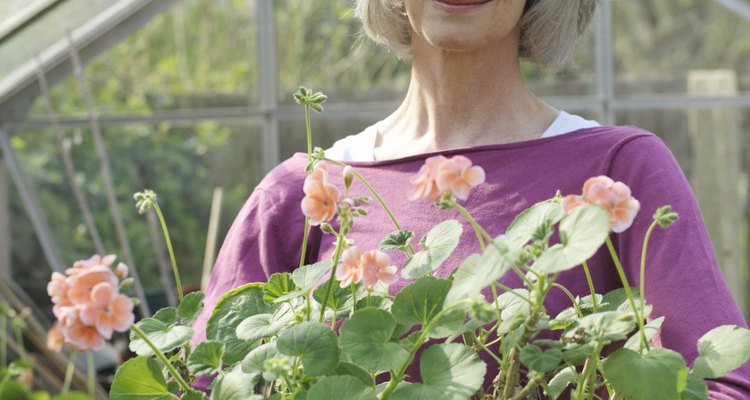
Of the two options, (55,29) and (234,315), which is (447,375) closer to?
(234,315)

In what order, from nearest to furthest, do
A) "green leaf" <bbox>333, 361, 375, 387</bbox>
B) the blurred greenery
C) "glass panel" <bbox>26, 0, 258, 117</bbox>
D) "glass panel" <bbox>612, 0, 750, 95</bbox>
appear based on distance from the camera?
1. "green leaf" <bbox>333, 361, 375, 387</bbox>
2. the blurred greenery
3. "glass panel" <bbox>26, 0, 258, 117</bbox>
4. "glass panel" <bbox>612, 0, 750, 95</bbox>

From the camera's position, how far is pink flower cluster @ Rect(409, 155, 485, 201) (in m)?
0.64

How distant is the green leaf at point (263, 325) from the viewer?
731mm

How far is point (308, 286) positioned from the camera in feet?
2.35

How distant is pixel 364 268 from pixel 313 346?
0.06 metres

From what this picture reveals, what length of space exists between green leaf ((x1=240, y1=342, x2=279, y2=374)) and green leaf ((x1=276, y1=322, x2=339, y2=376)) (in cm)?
4

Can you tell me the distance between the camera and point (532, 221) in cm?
65

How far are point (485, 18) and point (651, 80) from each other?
526 cm

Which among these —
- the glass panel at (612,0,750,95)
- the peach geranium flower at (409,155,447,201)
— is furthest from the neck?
the glass panel at (612,0,750,95)

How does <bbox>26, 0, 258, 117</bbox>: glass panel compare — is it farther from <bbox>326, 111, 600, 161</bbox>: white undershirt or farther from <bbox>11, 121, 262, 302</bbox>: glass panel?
<bbox>326, 111, 600, 161</bbox>: white undershirt

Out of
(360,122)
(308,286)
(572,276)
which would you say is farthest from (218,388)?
(360,122)

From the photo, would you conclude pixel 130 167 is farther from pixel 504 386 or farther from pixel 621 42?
pixel 621 42

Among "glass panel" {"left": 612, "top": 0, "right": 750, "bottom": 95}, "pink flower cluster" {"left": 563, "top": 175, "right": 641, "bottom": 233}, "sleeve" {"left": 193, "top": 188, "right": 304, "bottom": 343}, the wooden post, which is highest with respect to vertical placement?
"pink flower cluster" {"left": 563, "top": 175, "right": 641, "bottom": 233}


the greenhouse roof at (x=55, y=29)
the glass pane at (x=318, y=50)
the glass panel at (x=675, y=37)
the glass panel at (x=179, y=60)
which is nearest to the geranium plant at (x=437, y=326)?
the greenhouse roof at (x=55, y=29)
